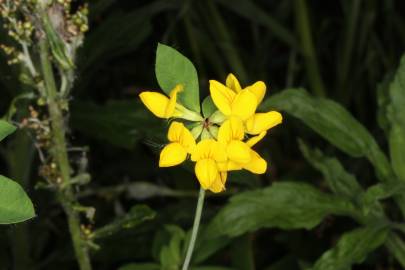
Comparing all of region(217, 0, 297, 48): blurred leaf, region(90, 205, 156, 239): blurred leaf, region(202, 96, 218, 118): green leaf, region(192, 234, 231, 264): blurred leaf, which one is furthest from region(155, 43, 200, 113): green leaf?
region(217, 0, 297, 48): blurred leaf

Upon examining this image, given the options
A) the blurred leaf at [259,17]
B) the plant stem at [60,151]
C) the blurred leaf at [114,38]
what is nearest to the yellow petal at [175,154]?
the plant stem at [60,151]

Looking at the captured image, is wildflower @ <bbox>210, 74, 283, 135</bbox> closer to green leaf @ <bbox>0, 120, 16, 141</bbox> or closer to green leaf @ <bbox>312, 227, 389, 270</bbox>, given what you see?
A: green leaf @ <bbox>0, 120, 16, 141</bbox>

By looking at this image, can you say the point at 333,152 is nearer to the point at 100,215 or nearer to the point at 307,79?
the point at 307,79

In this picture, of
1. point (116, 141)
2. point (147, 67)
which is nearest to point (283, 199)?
point (116, 141)

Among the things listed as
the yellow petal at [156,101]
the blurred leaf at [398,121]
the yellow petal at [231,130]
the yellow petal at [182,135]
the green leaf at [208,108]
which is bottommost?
the yellow petal at [182,135]

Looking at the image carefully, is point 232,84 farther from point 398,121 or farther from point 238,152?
point 398,121

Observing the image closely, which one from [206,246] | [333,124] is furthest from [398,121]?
[206,246]

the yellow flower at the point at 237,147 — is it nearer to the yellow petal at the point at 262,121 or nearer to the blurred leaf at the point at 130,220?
the yellow petal at the point at 262,121
